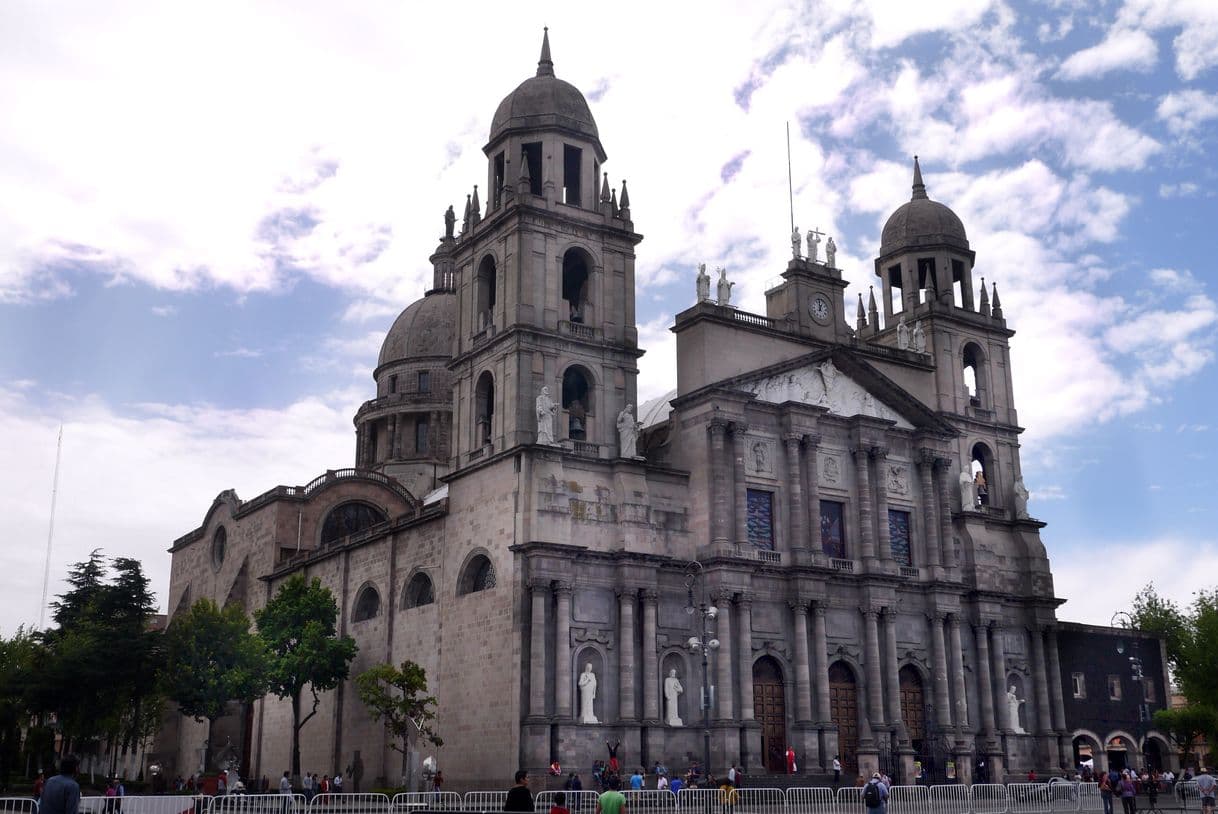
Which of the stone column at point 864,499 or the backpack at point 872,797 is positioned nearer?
the backpack at point 872,797

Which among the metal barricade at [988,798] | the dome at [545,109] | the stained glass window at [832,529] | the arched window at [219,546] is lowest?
the metal barricade at [988,798]

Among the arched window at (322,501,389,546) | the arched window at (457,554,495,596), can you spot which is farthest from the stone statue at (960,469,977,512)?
the arched window at (322,501,389,546)

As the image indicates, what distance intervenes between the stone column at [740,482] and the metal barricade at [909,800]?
1403 cm

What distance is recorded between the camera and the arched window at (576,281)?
50594mm

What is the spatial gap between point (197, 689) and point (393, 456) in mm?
30454

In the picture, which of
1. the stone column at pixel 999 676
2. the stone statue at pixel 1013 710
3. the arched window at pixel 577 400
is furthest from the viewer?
the stone statue at pixel 1013 710

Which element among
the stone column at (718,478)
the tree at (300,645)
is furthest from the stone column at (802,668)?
the tree at (300,645)

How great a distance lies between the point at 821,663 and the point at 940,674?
22.0 ft

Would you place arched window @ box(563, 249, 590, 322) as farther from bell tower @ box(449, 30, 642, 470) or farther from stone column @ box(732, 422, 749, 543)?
stone column @ box(732, 422, 749, 543)

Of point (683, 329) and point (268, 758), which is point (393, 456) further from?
point (683, 329)

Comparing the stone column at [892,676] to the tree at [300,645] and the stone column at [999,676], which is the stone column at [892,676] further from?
the tree at [300,645]

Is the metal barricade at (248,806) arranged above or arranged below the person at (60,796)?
below

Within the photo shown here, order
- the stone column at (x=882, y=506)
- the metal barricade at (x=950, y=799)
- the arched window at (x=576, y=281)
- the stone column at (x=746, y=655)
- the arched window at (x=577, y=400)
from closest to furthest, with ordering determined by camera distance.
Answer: the metal barricade at (x=950, y=799), the stone column at (x=746, y=655), the arched window at (x=577, y=400), the arched window at (x=576, y=281), the stone column at (x=882, y=506)

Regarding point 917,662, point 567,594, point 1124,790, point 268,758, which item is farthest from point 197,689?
point 1124,790
